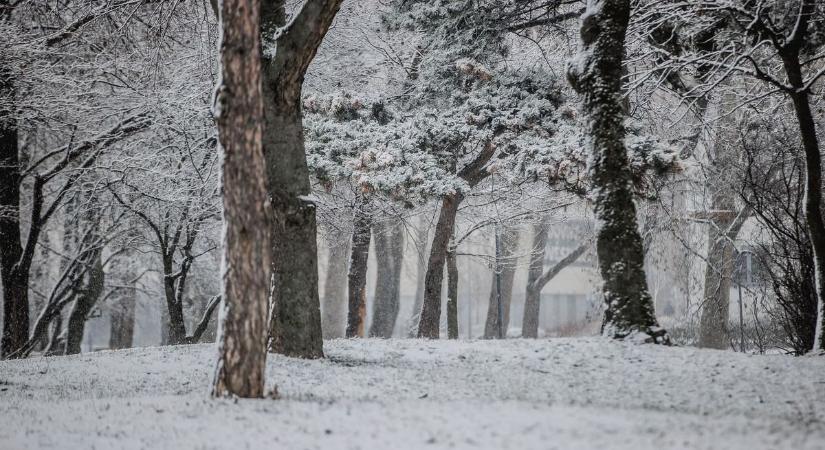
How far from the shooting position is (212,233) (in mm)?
16234

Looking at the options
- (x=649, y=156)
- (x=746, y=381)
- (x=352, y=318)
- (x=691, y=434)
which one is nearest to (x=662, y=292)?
(x=352, y=318)

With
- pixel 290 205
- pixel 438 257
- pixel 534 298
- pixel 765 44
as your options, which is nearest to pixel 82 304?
pixel 438 257

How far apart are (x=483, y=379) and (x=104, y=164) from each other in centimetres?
1041

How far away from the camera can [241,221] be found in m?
5.00

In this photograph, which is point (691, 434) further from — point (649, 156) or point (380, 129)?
point (380, 129)

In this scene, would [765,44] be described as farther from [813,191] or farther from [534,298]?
[534,298]

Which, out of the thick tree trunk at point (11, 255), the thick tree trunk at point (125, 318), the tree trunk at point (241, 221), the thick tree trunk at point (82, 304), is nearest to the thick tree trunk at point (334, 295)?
the thick tree trunk at point (125, 318)

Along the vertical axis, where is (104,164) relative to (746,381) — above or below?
above

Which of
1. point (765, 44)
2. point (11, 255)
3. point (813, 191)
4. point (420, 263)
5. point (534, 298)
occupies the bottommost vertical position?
point (534, 298)

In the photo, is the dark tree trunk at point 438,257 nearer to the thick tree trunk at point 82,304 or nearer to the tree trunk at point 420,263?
the tree trunk at point 420,263

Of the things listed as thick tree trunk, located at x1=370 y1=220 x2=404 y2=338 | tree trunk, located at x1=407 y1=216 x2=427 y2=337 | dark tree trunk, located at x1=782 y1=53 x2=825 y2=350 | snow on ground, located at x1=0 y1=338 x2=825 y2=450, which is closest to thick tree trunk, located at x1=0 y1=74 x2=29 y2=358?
snow on ground, located at x1=0 y1=338 x2=825 y2=450

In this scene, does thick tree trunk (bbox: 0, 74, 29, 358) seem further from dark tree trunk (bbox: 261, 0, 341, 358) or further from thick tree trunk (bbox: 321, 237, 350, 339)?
thick tree trunk (bbox: 321, 237, 350, 339)

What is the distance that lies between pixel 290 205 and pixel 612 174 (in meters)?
3.90

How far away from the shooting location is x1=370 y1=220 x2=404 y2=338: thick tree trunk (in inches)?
722
